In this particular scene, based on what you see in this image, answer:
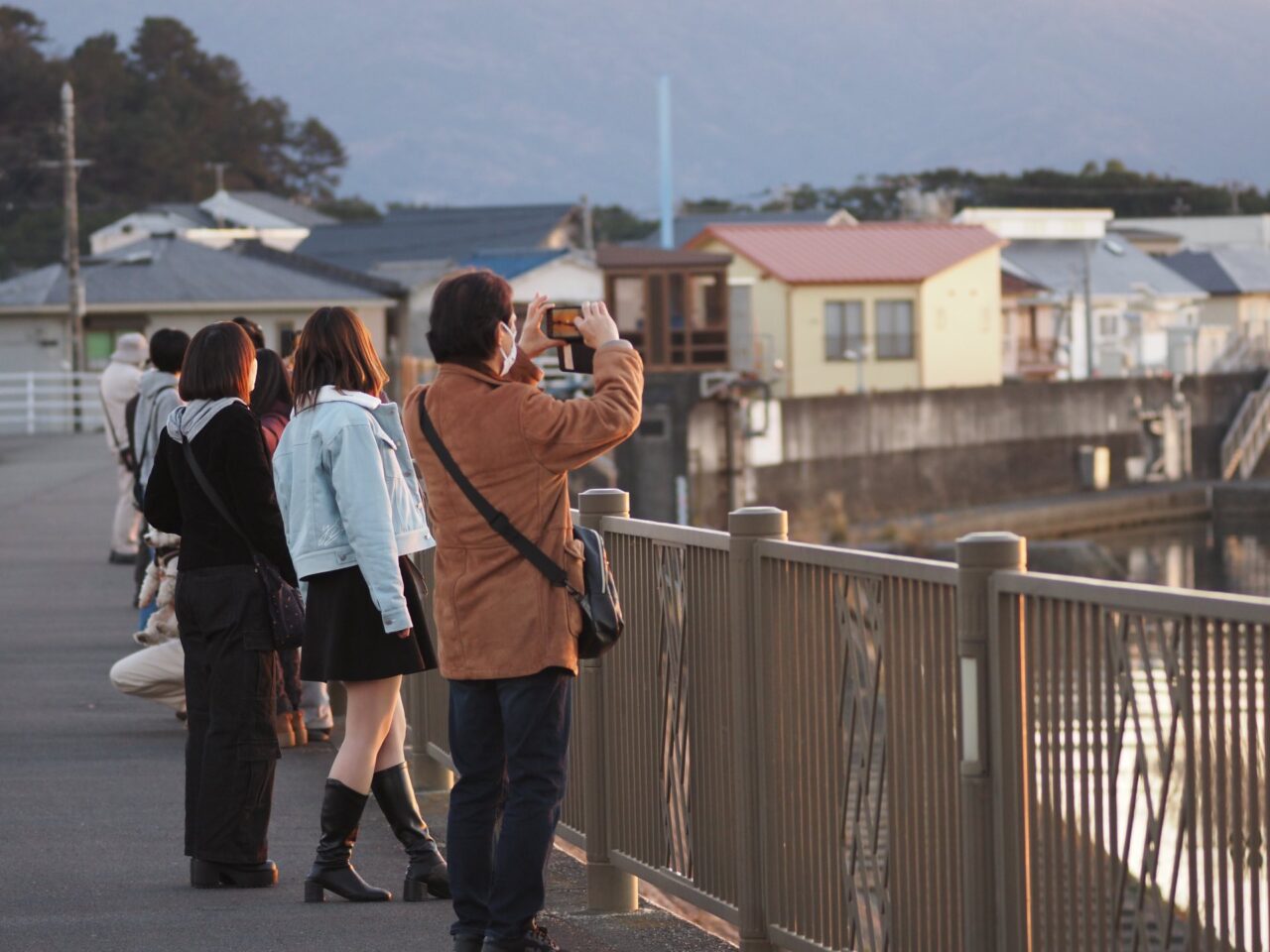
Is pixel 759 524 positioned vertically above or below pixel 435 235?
below

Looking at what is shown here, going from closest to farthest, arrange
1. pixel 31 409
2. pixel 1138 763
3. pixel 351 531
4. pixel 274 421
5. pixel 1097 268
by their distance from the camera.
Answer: pixel 1138 763, pixel 351 531, pixel 274 421, pixel 31 409, pixel 1097 268

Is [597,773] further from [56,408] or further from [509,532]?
[56,408]

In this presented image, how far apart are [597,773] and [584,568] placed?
1279mm

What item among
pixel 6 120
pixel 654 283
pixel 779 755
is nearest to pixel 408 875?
pixel 779 755

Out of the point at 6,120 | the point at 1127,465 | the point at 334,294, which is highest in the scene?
the point at 6,120

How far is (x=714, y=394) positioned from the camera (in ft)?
153

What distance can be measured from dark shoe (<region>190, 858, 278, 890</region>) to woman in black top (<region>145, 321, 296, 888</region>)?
1.0 inches

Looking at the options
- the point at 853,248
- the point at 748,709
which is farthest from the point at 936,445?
the point at 748,709

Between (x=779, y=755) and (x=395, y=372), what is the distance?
68.2 feet

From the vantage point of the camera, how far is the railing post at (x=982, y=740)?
3535 mm

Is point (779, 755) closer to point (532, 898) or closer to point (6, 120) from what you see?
point (532, 898)

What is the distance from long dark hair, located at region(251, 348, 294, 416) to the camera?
281 inches

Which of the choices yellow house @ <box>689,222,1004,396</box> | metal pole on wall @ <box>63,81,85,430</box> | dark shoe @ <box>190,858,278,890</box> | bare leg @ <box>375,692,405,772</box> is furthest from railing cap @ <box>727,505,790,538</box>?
yellow house @ <box>689,222,1004,396</box>

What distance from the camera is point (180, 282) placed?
50688 millimetres
